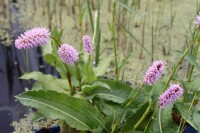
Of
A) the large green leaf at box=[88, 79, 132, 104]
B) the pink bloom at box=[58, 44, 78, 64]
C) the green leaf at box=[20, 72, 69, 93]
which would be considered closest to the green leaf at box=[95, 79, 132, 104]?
the large green leaf at box=[88, 79, 132, 104]

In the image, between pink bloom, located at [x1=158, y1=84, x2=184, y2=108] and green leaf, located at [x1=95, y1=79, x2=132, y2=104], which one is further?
green leaf, located at [x1=95, y1=79, x2=132, y2=104]

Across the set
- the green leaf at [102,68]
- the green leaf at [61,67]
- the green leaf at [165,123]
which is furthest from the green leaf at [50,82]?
the green leaf at [165,123]

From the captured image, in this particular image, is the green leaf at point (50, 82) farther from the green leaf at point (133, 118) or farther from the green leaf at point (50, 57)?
the green leaf at point (133, 118)

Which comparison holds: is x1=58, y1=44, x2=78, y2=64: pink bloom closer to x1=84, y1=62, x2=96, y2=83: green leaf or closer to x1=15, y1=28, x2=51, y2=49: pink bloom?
x1=15, y1=28, x2=51, y2=49: pink bloom

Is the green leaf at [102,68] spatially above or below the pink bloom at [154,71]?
below

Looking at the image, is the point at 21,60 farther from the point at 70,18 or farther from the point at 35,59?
the point at 70,18

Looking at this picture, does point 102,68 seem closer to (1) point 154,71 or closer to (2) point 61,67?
(2) point 61,67
